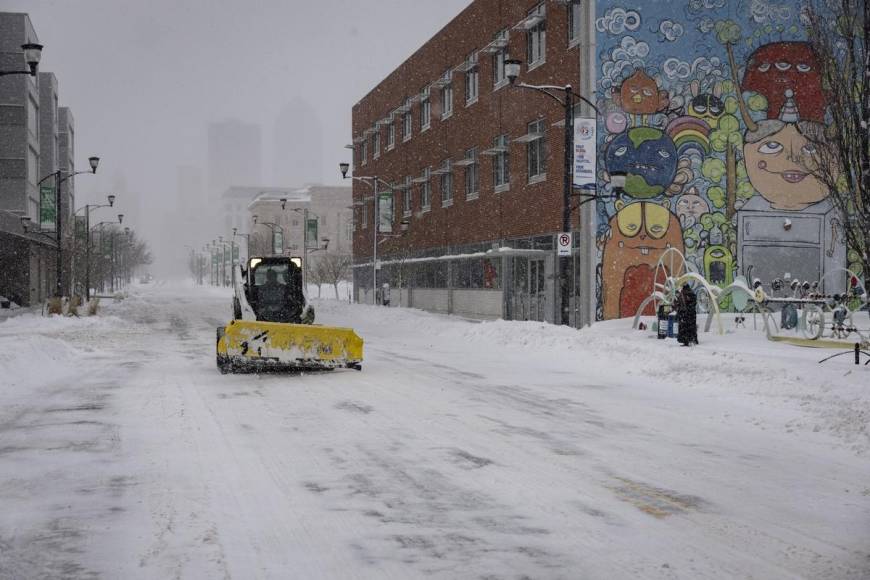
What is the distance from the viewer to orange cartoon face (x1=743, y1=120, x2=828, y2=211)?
29547 millimetres

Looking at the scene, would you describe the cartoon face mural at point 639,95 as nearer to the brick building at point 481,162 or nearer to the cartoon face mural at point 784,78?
the brick building at point 481,162

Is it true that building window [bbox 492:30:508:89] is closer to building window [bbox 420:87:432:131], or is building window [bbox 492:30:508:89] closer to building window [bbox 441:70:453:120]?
building window [bbox 441:70:453:120]

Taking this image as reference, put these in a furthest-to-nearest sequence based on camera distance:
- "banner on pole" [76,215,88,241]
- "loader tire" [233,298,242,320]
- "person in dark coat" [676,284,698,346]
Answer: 1. "banner on pole" [76,215,88,241]
2. "person in dark coat" [676,284,698,346]
3. "loader tire" [233,298,242,320]

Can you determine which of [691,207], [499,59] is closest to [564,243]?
[691,207]

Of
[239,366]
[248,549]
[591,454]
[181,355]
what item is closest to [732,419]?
[591,454]

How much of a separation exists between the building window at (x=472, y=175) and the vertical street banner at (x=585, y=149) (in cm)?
1517

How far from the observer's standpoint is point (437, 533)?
576 centimetres

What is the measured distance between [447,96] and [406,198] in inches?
346

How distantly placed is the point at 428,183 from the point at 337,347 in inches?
1293

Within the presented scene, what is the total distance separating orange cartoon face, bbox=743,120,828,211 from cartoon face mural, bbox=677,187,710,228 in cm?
208

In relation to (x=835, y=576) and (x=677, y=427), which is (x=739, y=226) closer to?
(x=677, y=427)

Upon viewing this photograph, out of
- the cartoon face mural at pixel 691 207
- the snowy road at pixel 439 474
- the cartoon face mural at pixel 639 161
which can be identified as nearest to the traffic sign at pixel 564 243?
the cartoon face mural at pixel 639 161

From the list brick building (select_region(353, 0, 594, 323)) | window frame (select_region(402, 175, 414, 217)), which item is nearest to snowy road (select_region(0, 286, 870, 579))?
brick building (select_region(353, 0, 594, 323))

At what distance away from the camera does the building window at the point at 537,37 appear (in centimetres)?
3212
